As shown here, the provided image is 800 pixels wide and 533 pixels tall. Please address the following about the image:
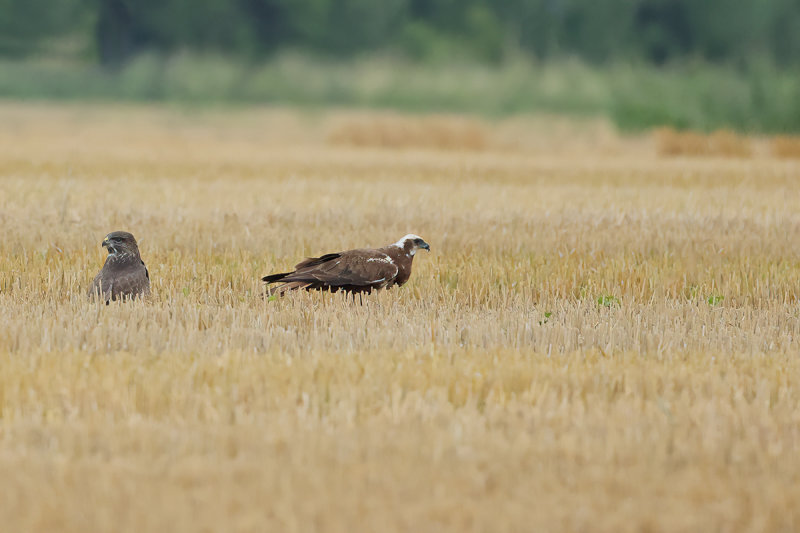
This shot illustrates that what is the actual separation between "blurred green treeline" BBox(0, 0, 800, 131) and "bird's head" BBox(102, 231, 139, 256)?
3067 centimetres

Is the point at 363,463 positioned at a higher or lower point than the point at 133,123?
lower

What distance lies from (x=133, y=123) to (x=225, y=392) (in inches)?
1256

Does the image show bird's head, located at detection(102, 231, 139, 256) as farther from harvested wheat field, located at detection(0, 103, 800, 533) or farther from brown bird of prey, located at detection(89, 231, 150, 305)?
harvested wheat field, located at detection(0, 103, 800, 533)

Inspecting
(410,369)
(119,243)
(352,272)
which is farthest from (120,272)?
(410,369)

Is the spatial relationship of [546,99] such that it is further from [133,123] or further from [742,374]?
[742,374]

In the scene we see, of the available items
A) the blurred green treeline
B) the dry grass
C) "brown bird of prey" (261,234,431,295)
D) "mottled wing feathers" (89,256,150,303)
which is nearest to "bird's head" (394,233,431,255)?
"brown bird of prey" (261,234,431,295)

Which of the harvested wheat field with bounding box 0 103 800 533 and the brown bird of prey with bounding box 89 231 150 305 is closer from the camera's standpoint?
the harvested wheat field with bounding box 0 103 800 533

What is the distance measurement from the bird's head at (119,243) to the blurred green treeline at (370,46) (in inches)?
1208

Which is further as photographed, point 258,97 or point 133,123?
point 258,97

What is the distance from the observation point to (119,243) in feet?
27.9

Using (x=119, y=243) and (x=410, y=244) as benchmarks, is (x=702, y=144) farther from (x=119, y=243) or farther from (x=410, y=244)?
(x=119, y=243)

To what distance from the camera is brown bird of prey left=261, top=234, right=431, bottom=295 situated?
28.7 ft

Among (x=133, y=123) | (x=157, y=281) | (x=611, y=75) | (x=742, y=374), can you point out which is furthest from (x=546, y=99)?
(x=742, y=374)

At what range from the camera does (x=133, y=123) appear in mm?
36406
